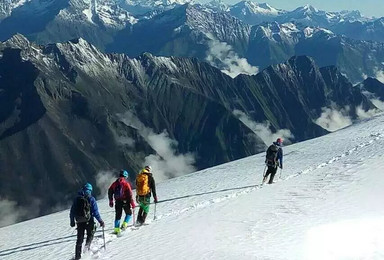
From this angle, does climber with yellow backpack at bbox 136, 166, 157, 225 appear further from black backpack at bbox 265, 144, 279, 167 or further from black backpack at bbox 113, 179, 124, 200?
black backpack at bbox 265, 144, 279, 167

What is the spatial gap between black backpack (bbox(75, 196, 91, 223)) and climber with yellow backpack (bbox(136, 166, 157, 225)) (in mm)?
5420

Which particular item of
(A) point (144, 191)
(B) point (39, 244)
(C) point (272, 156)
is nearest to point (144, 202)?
(A) point (144, 191)

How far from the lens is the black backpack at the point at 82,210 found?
2175 cm

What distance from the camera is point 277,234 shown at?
20.5m

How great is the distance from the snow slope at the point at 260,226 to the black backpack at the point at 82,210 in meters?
1.68

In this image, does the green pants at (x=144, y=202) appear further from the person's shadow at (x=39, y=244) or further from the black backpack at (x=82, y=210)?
the black backpack at (x=82, y=210)

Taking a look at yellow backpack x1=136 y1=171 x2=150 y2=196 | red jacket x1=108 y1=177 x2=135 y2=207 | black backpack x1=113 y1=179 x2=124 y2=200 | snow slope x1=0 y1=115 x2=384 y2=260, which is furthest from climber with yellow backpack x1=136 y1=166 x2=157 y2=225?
black backpack x1=113 y1=179 x2=124 y2=200

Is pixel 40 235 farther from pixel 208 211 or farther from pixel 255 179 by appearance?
pixel 255 179

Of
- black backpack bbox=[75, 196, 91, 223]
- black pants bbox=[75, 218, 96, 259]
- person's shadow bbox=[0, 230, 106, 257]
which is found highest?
black backpack bbox=[75, 196, 91, 223]

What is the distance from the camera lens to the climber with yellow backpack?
27.0 m

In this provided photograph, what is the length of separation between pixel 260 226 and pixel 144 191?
296 inches

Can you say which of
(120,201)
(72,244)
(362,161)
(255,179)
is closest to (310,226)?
(120,201)

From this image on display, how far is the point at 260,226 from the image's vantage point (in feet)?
73.0

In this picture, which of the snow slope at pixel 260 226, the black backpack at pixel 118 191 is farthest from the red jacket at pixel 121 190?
the snow slope at pixel 260 226
